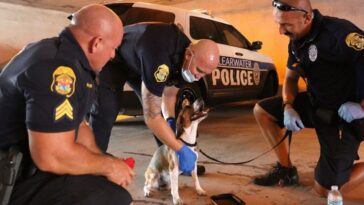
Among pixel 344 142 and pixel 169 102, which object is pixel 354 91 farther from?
pixel 169 102

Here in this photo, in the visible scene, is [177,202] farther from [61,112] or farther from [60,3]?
[60,3]

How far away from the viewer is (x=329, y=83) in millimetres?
2725

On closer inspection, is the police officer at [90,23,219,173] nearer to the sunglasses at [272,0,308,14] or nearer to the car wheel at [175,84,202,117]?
the sunglasses at [272,0,308,14]

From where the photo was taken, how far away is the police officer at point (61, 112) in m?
1.38

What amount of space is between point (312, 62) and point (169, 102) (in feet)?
3.99

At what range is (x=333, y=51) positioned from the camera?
256 centimetres

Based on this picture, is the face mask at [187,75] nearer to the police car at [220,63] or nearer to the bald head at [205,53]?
the bald head at [205,53]

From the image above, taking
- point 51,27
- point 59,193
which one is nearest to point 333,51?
point 59,193

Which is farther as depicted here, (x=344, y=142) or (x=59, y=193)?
(x=344, y=142)

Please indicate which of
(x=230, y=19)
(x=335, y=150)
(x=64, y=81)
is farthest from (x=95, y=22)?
(x=230, y=19)

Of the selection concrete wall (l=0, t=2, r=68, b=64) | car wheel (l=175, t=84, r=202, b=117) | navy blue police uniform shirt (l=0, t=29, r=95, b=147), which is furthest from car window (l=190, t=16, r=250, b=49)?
concrete wall (l=0, t=2, r=68, b=64)

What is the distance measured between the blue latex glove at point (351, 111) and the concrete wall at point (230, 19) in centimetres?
684

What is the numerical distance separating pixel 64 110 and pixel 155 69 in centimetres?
106

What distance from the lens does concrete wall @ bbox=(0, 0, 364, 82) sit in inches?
336
